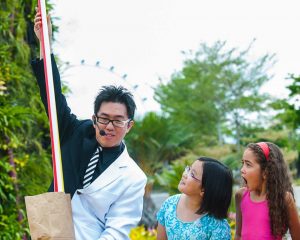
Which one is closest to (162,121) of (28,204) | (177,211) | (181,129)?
(181,129)

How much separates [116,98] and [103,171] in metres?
0.31

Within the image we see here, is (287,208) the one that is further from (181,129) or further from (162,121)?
(181,129)

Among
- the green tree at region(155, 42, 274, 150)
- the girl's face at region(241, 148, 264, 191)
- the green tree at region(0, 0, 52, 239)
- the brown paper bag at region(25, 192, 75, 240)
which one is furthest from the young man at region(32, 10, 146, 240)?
the green tree at region(155, 42, 274, 150)

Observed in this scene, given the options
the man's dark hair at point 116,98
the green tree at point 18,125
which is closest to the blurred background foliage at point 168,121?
the green tree at point 18,125

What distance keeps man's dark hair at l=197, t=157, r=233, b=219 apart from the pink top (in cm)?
16

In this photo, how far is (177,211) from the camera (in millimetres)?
3117

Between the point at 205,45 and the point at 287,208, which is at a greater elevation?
the point at 205,45

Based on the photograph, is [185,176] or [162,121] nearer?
[185,176]

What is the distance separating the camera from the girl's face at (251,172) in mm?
3055

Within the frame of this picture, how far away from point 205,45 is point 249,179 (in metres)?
18.3

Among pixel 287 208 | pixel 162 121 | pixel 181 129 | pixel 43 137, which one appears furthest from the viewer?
pixel 181 129

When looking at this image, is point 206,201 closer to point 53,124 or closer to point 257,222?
point 257,222

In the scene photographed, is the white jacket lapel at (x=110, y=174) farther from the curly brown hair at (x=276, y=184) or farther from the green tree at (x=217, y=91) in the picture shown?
the green tree at (x=217, y=91)

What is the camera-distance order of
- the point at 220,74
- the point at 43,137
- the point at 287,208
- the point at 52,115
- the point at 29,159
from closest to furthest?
the point at 52,115 → the point at 287,208 → the point at 29,159 → the point at 43,137 → the point at 220,74
